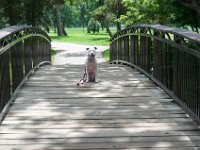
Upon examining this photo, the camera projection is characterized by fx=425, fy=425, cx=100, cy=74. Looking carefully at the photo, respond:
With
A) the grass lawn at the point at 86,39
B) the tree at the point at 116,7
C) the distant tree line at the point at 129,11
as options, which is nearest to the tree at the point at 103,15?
the distant tree line at the point at 129,11

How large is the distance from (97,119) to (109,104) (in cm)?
88

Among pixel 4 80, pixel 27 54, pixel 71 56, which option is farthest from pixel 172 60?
pixel 71 56

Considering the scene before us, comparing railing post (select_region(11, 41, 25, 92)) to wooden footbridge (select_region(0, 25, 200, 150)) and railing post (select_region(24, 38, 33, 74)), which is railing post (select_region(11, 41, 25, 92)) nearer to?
wooden footbridge (select_region(0, 25, 200, 150))

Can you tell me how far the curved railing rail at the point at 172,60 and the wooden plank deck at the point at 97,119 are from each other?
0.20 m

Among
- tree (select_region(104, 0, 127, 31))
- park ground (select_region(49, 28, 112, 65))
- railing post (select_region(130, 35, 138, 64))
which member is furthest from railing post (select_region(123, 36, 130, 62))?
→ tree (select_region(104, 0, 127, 31))

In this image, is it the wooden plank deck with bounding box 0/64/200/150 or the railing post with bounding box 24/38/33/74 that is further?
the railing post with bounding box 24/38/33/74

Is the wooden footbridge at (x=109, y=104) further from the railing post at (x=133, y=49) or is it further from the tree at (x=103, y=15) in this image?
the tree at (x=103, y=15)

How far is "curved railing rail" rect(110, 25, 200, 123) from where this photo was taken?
18.5ft

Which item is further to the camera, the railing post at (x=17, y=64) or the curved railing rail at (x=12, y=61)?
the railing post at (x=17, y=64)

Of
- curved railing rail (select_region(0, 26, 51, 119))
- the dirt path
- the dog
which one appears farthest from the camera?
the dirt path

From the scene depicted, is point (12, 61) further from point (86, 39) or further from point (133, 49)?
point (86, 39)

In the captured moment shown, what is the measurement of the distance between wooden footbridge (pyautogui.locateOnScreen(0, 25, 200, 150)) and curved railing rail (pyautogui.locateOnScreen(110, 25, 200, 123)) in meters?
0.01

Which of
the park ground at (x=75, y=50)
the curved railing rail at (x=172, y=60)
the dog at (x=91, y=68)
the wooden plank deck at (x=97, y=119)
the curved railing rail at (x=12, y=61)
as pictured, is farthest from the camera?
the park ground at (x=75, y=50)

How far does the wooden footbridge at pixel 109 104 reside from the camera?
4.97 m
